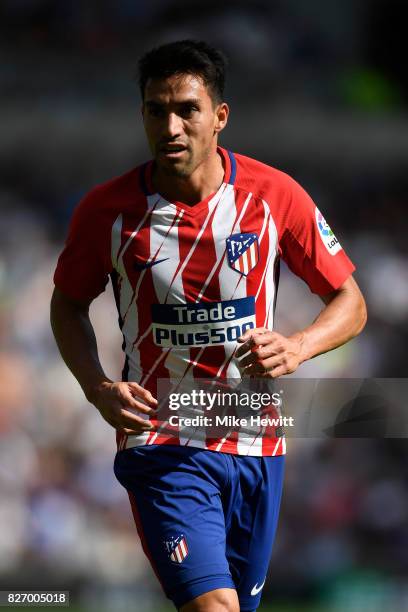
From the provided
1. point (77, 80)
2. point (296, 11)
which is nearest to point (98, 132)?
point (77, 80)

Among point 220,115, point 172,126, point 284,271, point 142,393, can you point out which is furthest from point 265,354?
point 284,271

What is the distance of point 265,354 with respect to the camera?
3.90 m

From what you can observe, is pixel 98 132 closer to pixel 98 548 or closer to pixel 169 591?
pixel 98 548

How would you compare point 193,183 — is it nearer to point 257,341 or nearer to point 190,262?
point 190,262

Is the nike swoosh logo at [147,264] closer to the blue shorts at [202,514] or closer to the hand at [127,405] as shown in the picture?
the hand at [127,405]

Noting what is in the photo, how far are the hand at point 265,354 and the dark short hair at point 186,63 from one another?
38.6 inches

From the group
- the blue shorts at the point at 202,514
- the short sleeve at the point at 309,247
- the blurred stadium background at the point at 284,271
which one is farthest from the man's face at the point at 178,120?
the blurred stadium background at the point at 284,271

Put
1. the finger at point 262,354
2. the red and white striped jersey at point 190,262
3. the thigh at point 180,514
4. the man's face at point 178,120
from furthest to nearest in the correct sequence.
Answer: the red and white striped jersey at point 190,262 < the man's face at point 178,120 < the thigh at point 180,514 < the finger at point 262,354

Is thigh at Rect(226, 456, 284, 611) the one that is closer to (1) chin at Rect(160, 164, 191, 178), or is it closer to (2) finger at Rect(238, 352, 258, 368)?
(2) finger at Rect(238, 352, 258, 368)

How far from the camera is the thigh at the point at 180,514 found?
4137 mm

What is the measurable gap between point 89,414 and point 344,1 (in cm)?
575

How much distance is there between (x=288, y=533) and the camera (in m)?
9.52

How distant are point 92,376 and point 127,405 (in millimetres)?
361

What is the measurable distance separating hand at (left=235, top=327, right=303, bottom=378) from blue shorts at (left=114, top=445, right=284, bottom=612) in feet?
1.78
